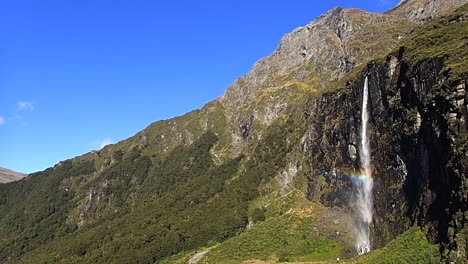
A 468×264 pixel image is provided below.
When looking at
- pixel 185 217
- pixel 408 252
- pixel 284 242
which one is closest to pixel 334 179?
pixel 284 242

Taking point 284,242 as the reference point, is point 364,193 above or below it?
above

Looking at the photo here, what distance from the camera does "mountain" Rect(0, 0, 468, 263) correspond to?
7112 centimetres

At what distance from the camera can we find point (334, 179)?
122 metres

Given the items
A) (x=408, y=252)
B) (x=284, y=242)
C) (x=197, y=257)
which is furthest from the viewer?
(x=197, y=257)

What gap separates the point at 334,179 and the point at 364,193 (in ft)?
55.8

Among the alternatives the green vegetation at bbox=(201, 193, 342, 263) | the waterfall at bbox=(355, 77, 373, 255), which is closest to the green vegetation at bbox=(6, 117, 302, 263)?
the green vegetation at bbox=(201, 193, 342, 263)

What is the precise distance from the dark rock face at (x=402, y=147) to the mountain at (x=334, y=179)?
0.29m

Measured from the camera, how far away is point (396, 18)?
199m

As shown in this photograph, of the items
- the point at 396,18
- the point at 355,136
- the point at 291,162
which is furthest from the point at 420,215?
the point at 396,18

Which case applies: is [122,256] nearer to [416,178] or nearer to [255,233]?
[255,233]

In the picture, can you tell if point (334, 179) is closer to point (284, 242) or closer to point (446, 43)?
point (284, 242)

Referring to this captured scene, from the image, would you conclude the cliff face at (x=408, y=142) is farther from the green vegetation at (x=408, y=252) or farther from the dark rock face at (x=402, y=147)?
the green vegetation at (x=408, y=252)

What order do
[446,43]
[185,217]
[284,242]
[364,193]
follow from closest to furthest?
1. [446,43]
2. [364,193]
3. [284,242]
4. [185,217]

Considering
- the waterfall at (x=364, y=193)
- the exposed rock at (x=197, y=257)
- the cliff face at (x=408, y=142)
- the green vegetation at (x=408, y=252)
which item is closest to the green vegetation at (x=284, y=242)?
the exposed rock at (x=197, y=257)
